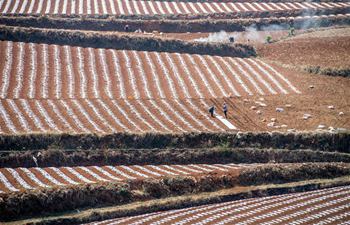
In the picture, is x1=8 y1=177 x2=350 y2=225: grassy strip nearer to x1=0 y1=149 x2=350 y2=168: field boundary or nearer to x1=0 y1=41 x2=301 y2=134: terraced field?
x1=0 y1=149 x2=350 y2=168: field boundary

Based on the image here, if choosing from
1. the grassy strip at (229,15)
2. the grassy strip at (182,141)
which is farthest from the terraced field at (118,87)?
the grassy strip at (229,15)

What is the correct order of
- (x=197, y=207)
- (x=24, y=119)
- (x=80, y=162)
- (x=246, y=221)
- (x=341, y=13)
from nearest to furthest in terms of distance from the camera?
(x=246, y=221), (x=197, y=207), (x=80, y=162), (x=24, y=119), (x=341, y=13)

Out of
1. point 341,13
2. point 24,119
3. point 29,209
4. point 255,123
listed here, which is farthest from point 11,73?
point 341,13

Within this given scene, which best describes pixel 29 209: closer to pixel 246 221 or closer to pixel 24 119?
pixel 246 221

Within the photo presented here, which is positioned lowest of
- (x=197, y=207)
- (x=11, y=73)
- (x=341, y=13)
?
(x=197, y=207)

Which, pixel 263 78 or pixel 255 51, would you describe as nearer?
pixel 263 78

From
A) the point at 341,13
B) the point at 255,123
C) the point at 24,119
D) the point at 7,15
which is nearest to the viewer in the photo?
the point at 24,119

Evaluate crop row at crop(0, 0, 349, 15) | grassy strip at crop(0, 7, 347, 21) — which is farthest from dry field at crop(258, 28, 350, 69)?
crop row at crop(0, 0, 349, 15)

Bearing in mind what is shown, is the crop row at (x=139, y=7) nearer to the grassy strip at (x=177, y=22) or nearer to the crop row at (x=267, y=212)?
the grassy strip at (x=177, y=22)
